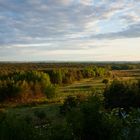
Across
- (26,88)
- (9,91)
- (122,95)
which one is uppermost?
(122,95)

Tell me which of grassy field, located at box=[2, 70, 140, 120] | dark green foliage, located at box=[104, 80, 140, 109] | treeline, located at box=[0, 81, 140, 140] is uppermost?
treeline, located at box=[0, 81, 140, 140]

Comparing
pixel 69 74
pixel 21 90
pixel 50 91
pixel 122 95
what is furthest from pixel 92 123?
pixel 69 74

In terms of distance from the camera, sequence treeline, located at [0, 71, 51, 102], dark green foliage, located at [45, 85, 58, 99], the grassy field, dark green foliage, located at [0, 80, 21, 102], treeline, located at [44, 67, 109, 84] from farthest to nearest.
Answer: treeline, located at [44, 67, 109, 84] < dark green foliage, located at [45, 85, 58, 99] < treeline, located at [0, 71, 51, 102] < dark green foliage, located at [0, 80, 21, 102] < the grassy field

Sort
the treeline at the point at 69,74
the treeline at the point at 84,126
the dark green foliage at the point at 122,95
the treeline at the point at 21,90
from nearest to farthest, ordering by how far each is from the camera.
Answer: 1. the treeline at the point at 84,126
2. the dark green foliage at the point at 122,95
3. the treeline at the point at 21,90
4. the treeline at the point at 69,74

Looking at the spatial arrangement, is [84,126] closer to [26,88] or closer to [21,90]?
[21,90]

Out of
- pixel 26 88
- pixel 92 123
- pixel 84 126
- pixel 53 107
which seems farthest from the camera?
pixel 26 88

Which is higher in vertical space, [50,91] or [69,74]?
[69,74]

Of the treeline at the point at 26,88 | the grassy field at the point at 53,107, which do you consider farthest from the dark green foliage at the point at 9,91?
the grassy field at the point at 53,107

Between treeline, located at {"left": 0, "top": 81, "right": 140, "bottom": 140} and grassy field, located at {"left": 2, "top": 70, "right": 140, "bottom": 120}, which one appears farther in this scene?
grassy field, located at {"left": 2, "top": 70, "right": 140, "bottom": 120}

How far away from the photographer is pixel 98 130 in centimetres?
1488

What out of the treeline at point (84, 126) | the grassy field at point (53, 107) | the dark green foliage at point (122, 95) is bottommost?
the grassy field at point (53, 107)

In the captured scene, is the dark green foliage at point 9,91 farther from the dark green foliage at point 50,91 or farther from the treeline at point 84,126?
the treeline at point 84,126

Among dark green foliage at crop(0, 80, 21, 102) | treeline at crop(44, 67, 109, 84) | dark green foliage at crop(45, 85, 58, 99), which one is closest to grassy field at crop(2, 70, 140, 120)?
dark green foliage at crop(45, 85, 58, 99)

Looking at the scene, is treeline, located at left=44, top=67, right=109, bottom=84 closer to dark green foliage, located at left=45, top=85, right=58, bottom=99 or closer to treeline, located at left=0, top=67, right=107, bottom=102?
treeline, located at left=0, top=67, right=107, bottom=102
